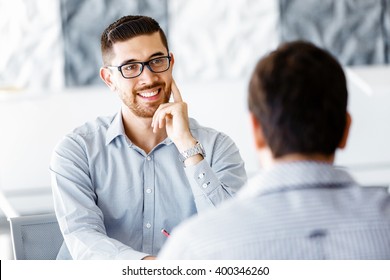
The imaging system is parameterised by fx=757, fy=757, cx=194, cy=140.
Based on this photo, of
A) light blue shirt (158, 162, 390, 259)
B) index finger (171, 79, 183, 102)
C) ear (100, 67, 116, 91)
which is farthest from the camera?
ear (100, 67, 116, 91)

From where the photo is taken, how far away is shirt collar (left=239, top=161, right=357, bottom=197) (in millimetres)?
1113

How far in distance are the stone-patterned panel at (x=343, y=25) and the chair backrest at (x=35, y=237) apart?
9.16 ft

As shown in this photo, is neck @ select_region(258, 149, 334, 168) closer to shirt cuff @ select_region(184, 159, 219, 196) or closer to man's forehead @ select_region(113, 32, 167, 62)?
shirt cuff @ select_region(184, 159, 219, 196)

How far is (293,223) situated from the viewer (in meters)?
1.10

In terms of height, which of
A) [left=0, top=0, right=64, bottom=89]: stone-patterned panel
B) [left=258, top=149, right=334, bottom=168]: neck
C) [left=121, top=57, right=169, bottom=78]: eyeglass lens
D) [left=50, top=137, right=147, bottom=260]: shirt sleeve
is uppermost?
[left=0, top=0, right=64, bottom=89]: stone-patterned panel

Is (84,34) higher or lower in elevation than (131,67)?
higher

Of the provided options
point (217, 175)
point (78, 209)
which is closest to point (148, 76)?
point (217, 175)

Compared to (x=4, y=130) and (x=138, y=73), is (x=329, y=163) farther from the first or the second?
(x=4, y=130)

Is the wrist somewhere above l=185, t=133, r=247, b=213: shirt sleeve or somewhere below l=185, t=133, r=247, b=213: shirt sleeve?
above

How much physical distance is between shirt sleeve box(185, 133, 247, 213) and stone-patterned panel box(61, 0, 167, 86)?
7.50ft

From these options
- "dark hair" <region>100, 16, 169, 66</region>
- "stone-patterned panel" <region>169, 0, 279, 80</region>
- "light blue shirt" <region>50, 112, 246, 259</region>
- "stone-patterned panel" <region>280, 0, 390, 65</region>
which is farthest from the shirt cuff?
"stone-patterned panel" <region>280, 0, 390, 65</region>

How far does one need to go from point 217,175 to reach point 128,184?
26 cm

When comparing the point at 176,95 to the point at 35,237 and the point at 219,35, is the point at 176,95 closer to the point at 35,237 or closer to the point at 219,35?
the point at 35,237

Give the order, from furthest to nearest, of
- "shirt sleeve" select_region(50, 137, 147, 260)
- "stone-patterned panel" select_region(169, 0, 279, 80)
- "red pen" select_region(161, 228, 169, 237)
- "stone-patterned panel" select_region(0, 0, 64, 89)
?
"stone-patterned panel" select_region(169, 0, 279, 80), "stone-patterned panel" select_region(0, 0, 64, 89), "red pen" select_region(161, 228, 169, 237), "shirt sleeve" select_region(50, 137, 147, 260)
